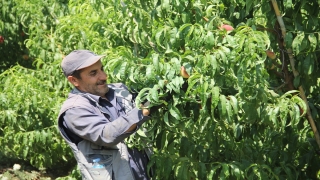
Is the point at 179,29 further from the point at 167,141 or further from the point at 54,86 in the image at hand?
the point at 54,86

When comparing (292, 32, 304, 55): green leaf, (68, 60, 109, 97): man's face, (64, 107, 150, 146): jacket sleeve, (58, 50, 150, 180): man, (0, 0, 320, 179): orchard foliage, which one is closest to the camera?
(0, 0, 320, 179): orchard foliage

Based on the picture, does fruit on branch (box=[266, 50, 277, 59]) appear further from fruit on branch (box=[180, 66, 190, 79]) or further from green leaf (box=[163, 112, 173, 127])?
green leaf (box=[163, 112, 173, 127])

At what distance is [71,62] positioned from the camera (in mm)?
4062

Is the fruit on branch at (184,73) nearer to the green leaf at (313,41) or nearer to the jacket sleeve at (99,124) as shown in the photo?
the jacket sleeve at (99,124)

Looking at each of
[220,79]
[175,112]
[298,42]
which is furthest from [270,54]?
[175,112]

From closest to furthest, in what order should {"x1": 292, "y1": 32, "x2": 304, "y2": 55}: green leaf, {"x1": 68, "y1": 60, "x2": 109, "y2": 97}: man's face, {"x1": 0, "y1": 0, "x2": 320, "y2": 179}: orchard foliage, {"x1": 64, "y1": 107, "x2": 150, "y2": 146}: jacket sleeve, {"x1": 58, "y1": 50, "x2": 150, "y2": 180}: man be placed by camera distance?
1. {"x1": 0, "y1": 0, "x2": 320, "y2": 179}: orchard foliage
2. {"x1": 64, "y1": 107, "x2": 150, "y2": 146}: jacket sleeve
3. {"x1": 58, "y1": 50, "x2": 150, "y2": 180}: man
4. {"x1": 292, "y1": 32, "x2": 304, "y2": 55}: green leaf
5. {"x1": 68, "y1": 60, "x2": 109, "y2": 97}: man's face

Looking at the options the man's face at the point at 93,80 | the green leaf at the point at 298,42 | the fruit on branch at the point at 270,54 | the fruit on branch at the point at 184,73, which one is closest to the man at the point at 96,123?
the man's face at the point at 93,80

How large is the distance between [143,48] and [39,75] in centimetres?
221

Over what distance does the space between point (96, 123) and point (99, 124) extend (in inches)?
0.7

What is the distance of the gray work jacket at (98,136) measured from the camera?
3701mm

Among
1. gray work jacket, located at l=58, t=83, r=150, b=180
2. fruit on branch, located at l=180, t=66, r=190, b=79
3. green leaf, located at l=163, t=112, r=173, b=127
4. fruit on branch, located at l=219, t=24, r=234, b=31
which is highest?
fruit on branch, located at l=219, t=24, r=234, b=31

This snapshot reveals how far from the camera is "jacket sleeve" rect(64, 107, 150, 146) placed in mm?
3611

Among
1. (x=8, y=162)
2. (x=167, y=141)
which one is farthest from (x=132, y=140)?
(x=8, y=162)

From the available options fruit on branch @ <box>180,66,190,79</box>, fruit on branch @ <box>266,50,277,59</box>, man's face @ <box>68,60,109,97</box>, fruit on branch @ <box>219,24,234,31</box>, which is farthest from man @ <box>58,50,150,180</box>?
fruit on branch @ <box>266,50,277,59</box>
